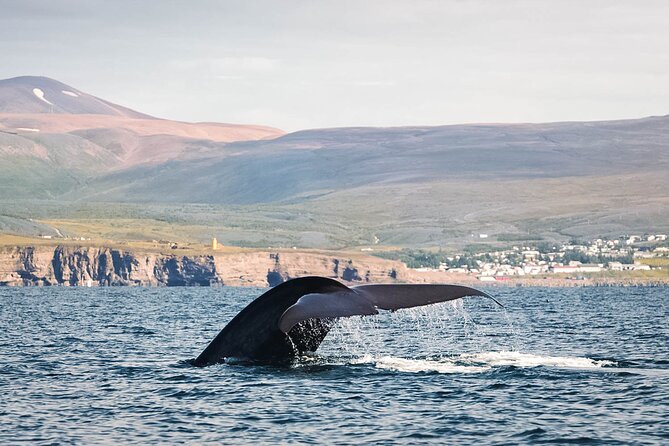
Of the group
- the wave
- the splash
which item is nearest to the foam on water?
the wave

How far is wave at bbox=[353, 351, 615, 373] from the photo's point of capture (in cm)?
3181

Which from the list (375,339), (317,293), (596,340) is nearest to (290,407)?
(317,293)

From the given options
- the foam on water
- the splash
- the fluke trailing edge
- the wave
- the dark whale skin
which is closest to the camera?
the fluke trailing edge

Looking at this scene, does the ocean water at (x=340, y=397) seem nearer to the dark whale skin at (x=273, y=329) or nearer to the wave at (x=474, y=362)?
the wave at (x=474, y=362)

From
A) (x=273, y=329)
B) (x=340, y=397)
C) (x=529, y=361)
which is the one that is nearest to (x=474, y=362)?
(x=529, y=361)

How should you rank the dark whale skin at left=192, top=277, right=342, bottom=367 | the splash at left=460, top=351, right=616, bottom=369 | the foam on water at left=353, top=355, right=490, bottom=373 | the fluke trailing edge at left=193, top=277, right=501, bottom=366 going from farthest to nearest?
the splash at left=460, top=351, right=616, bottom=369 < the foam on water at left=353, top=355, right=490, bottom=373 < the dark whale skin at left=192, top=277, right=342, bottom=367 < the fluke trailing edge at left=193, top=277, right=501, bottom=366

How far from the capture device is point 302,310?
23.5m

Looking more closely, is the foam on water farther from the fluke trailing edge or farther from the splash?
the fluke trailing edge

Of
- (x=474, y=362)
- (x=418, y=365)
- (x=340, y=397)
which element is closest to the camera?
(x=340, y=397)

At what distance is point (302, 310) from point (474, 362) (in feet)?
36.7

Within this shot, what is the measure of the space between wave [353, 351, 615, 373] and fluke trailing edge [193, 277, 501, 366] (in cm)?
443

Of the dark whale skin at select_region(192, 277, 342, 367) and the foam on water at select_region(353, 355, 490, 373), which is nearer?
the dark whale skin at select_region(192, 277, 342, 367)

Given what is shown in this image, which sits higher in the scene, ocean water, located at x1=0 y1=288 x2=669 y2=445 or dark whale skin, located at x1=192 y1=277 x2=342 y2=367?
dark whale skin, located at x1=192 y1=277 x2=342 y2=367

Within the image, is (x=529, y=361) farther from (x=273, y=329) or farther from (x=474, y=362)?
(x=273, y=329)
